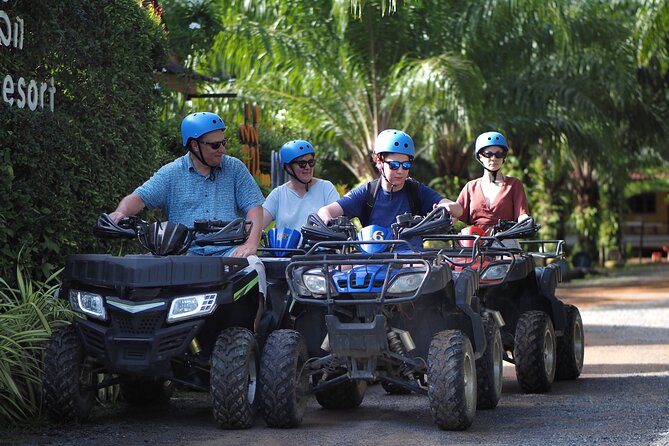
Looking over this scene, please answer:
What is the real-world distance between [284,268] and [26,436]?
77.5 inches

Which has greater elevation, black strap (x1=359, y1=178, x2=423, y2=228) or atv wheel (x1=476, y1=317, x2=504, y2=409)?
black strap (x1=359, y1=178, x2=423, y2=228)

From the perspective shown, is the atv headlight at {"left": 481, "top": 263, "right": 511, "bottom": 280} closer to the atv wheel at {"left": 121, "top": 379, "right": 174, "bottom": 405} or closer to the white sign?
the atv wheel at {"left": 121, "top": 379, "right": 174, "bottom": 405}

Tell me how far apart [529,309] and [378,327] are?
3.19 m

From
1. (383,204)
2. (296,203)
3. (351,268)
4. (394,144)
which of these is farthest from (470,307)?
(296,203)

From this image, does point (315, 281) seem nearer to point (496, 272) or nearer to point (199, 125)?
point (199, 125)

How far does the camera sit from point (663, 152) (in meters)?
35.7

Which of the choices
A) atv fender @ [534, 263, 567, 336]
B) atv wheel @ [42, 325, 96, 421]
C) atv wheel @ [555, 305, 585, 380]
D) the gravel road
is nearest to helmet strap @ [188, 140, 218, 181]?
atv wheel @ [42, 325, 96, 421]

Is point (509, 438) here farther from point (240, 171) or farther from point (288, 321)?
point (240, 171)

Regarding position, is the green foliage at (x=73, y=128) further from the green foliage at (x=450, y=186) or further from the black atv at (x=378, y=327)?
the green foliage at (x=450, y=186)

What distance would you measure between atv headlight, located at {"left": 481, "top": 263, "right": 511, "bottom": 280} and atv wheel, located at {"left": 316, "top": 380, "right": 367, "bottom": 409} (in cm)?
118

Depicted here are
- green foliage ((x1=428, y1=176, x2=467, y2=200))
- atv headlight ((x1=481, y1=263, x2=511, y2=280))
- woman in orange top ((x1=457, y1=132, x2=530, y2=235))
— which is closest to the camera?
atv headlight ((x1=481, y1=263, x2=511, y2=280))

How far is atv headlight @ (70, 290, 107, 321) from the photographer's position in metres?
7.61

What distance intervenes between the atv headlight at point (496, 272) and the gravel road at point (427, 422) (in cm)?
89

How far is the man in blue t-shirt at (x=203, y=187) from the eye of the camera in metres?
8.41
